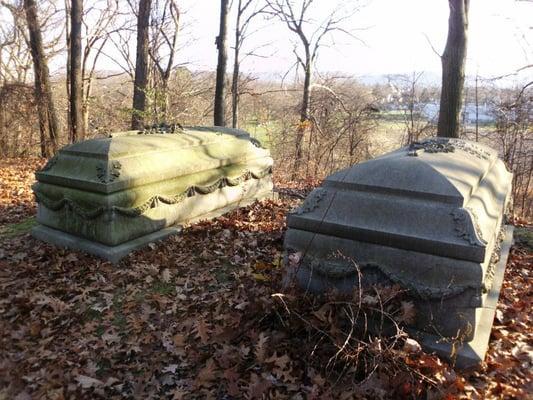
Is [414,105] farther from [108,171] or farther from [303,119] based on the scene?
[108,171]

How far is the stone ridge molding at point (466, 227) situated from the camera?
11.5ft

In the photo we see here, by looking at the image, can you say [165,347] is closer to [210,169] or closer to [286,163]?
[210,169]

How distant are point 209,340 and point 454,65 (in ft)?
21.8

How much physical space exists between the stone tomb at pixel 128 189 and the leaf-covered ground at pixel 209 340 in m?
0.48

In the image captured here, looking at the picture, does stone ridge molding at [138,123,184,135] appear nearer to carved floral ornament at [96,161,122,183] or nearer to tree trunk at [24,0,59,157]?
carved floral ornament at [96,161,122,183]

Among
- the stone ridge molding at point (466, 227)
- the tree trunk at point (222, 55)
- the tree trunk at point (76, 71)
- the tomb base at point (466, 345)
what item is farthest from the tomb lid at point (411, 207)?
the tree trunk at point (76, 71)

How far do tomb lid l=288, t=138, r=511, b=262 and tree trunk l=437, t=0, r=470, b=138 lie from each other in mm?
→ 3825

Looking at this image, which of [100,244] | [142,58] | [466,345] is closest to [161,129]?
[100,244]

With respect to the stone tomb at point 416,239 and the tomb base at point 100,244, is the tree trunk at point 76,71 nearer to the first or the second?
the tomb base at point 100,244

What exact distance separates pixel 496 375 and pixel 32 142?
14.6 meters

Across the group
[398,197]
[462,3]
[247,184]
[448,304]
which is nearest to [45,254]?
[247,184]

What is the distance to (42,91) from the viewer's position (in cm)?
1304

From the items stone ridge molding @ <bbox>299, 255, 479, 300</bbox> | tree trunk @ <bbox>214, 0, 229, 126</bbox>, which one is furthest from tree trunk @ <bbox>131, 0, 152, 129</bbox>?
stone ridge molding @ <bbox>299, 255, 479, 300</bbox>

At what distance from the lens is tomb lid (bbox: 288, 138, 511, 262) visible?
143 inches
